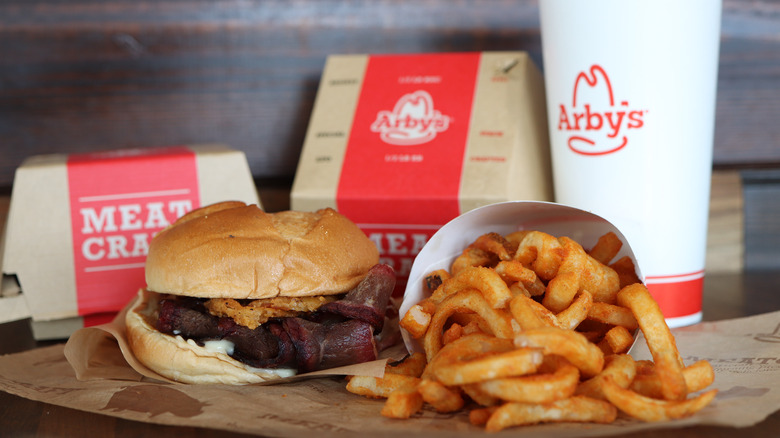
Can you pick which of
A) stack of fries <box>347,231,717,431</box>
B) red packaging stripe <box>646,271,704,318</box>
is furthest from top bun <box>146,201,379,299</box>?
red packaging stripe <box>646,271,704,318</box>

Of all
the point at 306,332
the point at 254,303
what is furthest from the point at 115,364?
the point at 306,332

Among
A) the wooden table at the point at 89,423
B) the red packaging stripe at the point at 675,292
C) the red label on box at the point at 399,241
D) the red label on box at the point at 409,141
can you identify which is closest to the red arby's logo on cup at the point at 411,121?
the red label on box at the point at 409,141

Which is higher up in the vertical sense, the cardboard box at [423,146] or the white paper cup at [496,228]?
the cardboard box at [423,146]

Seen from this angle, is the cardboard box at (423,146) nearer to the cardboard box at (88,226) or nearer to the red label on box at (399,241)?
the red label on box at (399,241)

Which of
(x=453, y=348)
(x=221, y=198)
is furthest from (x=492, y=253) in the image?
(x=221, y=198)

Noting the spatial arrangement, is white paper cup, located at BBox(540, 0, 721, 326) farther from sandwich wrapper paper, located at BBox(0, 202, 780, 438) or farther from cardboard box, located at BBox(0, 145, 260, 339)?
cardboard box, located at BBox(0, 145, 260, 339)

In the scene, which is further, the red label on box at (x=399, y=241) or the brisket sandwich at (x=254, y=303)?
the red label on box at (x=399, y=241)

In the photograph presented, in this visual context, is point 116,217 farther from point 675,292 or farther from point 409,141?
point 675,292
